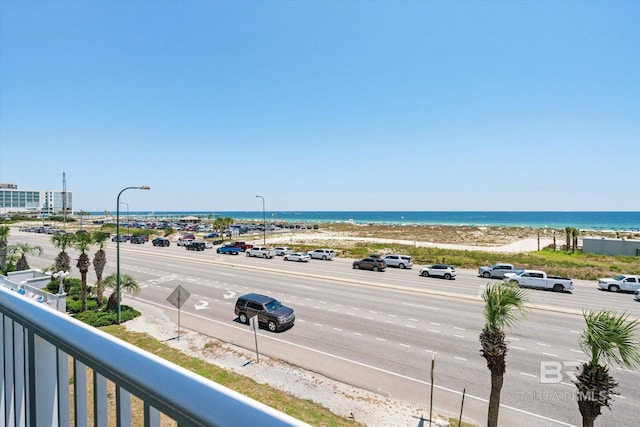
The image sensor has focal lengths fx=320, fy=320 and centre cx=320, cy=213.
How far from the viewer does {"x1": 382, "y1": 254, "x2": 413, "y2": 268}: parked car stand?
35.8m

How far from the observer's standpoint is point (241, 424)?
0.93m

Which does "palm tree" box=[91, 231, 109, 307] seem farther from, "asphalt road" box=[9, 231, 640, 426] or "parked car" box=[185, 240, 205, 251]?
"parked car" box=[185, 240, 205, 251]

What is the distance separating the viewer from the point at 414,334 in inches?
638

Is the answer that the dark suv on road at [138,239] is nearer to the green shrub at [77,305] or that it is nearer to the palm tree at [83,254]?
the palm tree at [83,254]

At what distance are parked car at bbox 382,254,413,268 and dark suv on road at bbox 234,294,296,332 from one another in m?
20.1

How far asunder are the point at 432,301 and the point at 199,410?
23.1m

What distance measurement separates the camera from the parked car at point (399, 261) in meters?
35.8

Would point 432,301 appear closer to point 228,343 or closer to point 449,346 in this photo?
point 449,346

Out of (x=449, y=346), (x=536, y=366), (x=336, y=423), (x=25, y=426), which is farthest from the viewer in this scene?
(x=449, y=346)

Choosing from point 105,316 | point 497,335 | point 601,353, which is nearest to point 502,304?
point 497,335

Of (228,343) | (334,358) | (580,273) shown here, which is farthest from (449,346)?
(580,273)

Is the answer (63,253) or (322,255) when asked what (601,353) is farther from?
(322,255)

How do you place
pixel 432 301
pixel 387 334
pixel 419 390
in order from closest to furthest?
pixel 419 390 → pixel 387 334 → pixel 432 301

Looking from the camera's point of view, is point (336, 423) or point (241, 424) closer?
point (241, 424)
